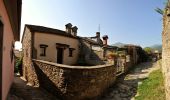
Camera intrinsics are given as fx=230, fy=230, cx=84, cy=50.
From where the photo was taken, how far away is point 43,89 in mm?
13641

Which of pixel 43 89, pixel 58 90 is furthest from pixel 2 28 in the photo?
pixel 43 89

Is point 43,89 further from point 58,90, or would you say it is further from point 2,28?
point 2,28

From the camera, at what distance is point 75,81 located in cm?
1107

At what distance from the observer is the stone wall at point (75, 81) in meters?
11.1

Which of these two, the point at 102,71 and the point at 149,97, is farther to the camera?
the point at 102,71

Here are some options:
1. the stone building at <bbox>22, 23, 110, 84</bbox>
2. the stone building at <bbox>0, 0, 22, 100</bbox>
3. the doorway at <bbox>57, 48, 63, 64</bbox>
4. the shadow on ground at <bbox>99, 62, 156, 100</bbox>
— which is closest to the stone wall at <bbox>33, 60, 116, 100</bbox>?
the shadow on ground at <bbox>99, 62, 156, 100</bbox>

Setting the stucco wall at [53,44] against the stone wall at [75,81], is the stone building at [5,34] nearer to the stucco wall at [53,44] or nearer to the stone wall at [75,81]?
the stone wall at [75,81]

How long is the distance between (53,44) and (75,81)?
30.4ft

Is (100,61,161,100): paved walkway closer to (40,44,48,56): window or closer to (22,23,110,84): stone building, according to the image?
(22,23,110,84): stone building

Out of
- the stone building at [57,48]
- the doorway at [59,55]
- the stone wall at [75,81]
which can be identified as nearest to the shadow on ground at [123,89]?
the stone wall at [75,81]

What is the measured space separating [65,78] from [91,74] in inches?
53.6

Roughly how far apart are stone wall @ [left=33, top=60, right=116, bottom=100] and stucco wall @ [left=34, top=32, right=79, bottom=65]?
207 inches

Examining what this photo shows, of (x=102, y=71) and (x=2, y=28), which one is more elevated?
(x=2, y=28)

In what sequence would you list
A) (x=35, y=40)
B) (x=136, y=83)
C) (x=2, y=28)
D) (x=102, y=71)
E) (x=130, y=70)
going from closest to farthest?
(x=2, y=28) < (x=102, y=71) < (x=136, y=83) < (x=35, y=40) < (x=130, y=70)
